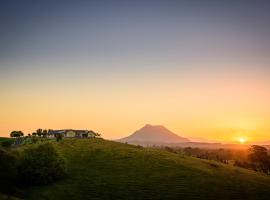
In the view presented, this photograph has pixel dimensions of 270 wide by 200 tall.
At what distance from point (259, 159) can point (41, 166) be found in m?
93.2

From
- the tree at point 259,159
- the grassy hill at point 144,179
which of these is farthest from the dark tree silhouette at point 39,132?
the tree at point 259,159

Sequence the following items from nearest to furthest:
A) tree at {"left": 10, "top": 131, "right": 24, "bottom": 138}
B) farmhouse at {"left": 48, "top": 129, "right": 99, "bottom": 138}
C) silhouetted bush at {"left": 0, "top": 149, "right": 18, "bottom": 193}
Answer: silhouetted bush at {"left": 0, "top": 149, "right": 18, "bottom": 193} → tree at {"left": 10, "top": 131, "right": 24, "bottom": 138} → farmhouse at {"left": 48, "top": 129, "right": 99, "bottom": 138}

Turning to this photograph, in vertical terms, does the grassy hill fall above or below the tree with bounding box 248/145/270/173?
below

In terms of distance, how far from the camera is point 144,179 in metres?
100

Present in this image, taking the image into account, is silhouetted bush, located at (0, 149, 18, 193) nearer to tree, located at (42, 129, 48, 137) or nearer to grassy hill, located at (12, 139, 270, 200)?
grassy hill, located at (12, 139, 270, 200)

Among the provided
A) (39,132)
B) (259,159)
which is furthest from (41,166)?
(259,159)

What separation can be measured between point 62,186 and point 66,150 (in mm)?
33614

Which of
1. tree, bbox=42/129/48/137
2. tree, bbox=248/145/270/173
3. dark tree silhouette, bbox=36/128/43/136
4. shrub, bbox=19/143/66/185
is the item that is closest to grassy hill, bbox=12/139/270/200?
shrub, bbox=19/143/66/185

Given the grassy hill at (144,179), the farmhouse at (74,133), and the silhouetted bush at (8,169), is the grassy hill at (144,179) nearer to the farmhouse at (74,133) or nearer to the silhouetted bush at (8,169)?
the silhouetted bush at (8,169)

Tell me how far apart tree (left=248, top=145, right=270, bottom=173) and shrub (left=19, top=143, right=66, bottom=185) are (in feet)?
273

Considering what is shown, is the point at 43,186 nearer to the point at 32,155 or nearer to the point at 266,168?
the point at 32,155

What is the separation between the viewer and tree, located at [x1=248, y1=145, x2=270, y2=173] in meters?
148

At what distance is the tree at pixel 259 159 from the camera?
148250 mm

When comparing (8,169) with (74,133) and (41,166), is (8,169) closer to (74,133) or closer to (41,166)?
(41,166)
